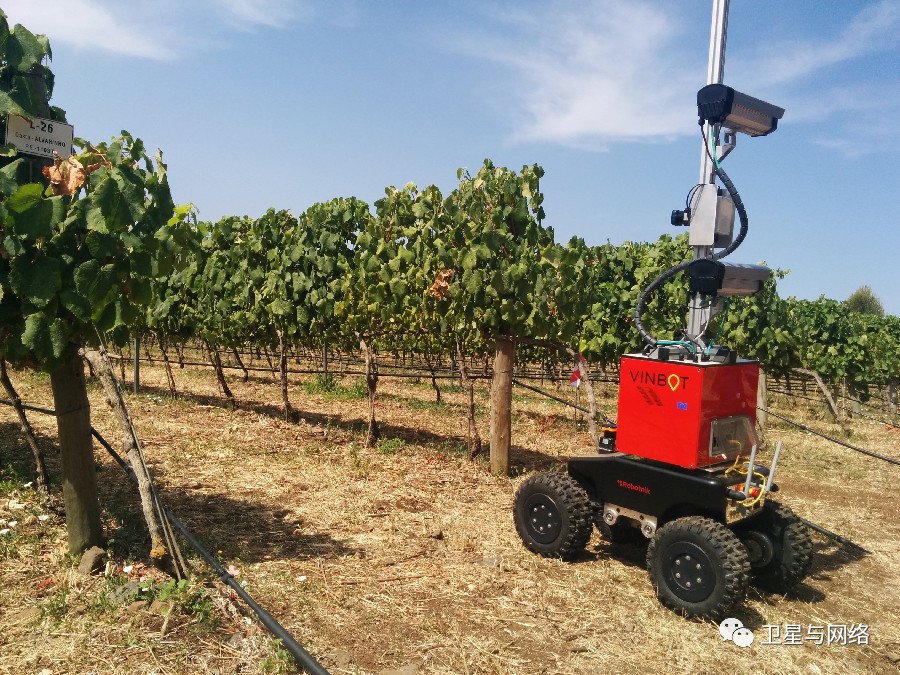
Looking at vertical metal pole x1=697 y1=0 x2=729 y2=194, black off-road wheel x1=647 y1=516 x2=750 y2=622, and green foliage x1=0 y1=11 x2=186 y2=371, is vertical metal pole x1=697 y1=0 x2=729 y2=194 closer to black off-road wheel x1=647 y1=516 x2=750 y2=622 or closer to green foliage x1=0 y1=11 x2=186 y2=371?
black off-road wheel x1=647 y1=516 x2=750 y2=622

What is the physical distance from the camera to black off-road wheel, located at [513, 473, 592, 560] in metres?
5.08

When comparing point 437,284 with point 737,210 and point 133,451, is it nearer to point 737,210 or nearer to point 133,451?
point 737,210

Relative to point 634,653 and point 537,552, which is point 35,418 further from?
point 634,653

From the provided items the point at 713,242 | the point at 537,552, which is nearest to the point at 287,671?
the point at 537,552

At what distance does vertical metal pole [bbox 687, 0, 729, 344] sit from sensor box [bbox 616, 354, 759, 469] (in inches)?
13.9

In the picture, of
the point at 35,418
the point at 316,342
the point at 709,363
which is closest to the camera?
the point at 709,363

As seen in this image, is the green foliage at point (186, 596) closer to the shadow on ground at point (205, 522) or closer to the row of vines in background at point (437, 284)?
the shadow on ground at point (205, 522)

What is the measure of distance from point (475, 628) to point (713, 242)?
3053 mm

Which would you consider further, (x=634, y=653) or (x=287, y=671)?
(x=634, y=653)

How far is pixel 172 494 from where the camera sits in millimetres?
6660

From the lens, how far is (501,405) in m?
7.99

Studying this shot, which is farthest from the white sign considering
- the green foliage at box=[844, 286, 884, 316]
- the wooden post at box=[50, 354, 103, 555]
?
the green foliage at box=[844, 286, 884, 316]

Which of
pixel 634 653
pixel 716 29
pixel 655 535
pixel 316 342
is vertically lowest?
pixel 634 653

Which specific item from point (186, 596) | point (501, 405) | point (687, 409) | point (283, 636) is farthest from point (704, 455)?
point (501, 405)
